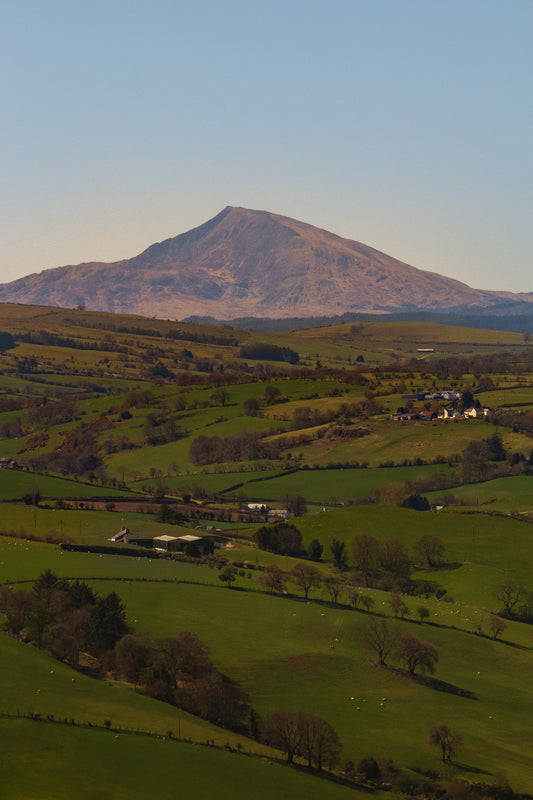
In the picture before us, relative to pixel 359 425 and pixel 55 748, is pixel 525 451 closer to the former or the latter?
pixel 359 425

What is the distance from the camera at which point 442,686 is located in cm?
7131

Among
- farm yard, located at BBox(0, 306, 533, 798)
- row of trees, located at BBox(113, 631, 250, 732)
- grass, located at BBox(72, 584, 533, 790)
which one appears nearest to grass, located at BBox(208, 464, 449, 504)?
farm yard, located at BBox(0, 306, 533, 798)

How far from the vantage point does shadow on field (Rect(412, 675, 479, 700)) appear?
231 feet

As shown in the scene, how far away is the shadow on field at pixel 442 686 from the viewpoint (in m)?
70.3

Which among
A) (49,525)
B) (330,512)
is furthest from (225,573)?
(330,512)

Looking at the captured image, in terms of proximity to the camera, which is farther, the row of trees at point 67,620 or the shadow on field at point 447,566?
the shadow on field at point 447,566

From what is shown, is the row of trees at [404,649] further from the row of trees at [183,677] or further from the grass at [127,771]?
the grass at [127,771]

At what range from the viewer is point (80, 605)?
72.1 m

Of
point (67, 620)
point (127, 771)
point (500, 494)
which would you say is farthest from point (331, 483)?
point (127, 771)

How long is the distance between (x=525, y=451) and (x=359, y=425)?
3205 centimetres

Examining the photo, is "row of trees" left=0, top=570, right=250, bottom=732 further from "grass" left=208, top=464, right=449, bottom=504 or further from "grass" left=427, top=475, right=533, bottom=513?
"grass" left=208, top=464, right=449, bottom=504

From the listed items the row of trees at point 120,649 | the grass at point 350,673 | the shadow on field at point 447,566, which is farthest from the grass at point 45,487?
the row of trees at point 120,649

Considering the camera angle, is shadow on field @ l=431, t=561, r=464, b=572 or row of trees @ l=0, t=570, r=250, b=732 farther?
shadow on field @ l=431, t=561, r=464, b=572

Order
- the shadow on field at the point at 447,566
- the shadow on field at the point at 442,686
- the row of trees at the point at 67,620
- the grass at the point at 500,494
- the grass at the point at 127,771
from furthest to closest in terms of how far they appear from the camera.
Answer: the grass at the point at 500,494, the shadow on field at the point at 447,566, the shadow on field at the point at 442,686, the row of trees at the point at 67,620, the grass at the point at 127,771
